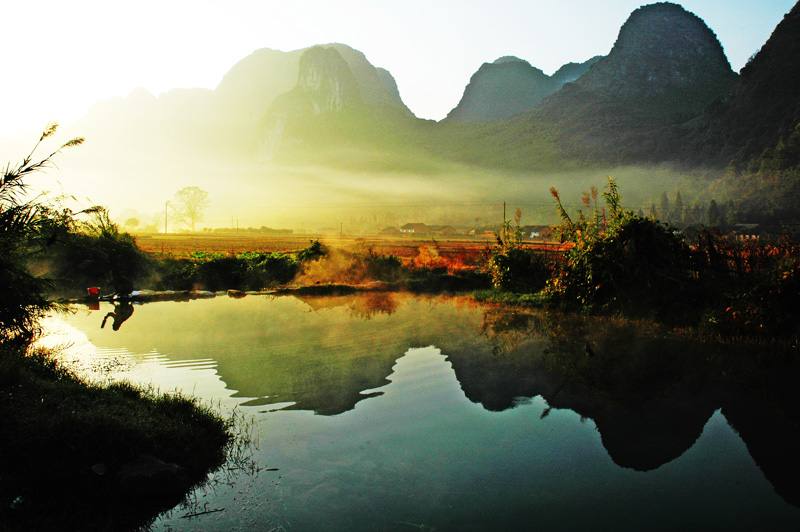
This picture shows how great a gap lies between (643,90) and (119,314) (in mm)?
175094

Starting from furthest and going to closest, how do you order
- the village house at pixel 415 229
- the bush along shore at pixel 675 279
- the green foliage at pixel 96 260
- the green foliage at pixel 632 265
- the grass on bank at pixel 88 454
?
the village house at pixel 415 229 < the green foliage at pixel 96 260 < the green foliage at pixel 632 265 < the bush along shore at pixel 675 279 < the grass on bank at pixel 88 454

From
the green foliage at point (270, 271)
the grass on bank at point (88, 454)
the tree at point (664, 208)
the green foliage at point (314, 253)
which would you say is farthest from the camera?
the tree at point (664, 208)

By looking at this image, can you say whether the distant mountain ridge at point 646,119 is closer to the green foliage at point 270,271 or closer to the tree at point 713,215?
the tree at point 713,215

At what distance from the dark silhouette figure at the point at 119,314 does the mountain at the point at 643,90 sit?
133806 millimetres

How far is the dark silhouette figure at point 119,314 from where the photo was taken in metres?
16.2

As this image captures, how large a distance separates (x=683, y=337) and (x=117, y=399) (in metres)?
13.3

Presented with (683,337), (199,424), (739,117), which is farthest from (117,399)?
(739,117)

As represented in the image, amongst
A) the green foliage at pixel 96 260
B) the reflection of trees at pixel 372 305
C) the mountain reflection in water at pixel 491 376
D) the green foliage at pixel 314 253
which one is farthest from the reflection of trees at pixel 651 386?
the green foliage at pixel 96 260

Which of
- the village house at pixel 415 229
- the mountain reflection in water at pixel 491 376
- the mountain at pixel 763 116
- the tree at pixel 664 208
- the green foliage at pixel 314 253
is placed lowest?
the mountain reflection in water at pixel 491 376

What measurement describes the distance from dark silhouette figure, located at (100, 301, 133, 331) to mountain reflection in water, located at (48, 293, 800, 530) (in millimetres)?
493

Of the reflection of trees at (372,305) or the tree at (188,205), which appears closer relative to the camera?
the reflection of trees at (372,305)

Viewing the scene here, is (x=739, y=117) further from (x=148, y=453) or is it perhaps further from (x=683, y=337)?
(x=148, y=453)

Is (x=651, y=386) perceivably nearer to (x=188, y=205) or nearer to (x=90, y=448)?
(x=90, y=448)

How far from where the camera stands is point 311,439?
24.1 feet
